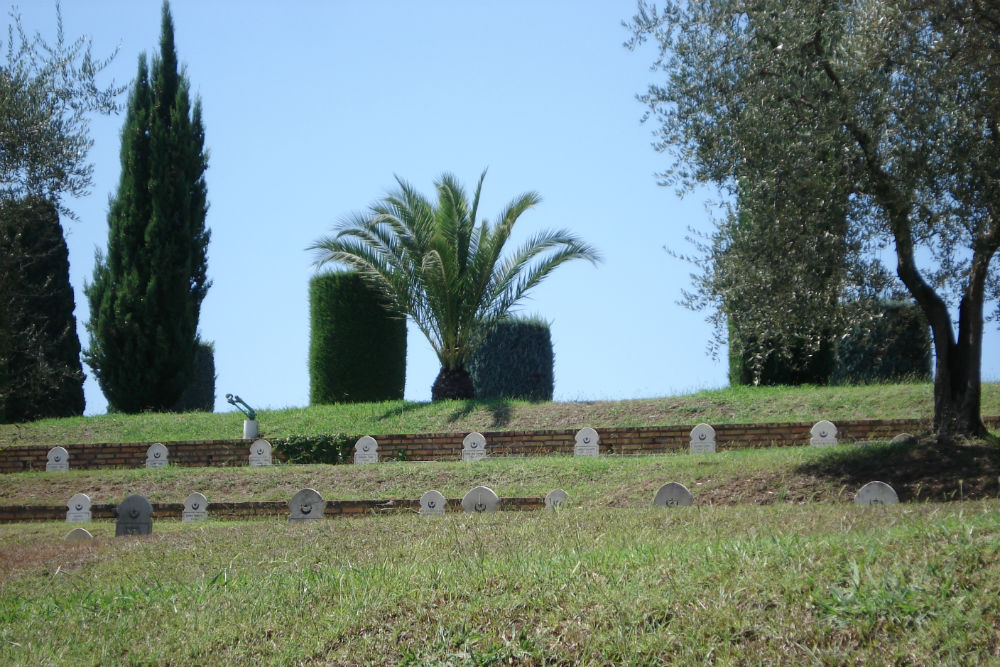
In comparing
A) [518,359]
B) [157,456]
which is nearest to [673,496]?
[157,456]

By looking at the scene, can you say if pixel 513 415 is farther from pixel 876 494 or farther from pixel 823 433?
pixel 876 494

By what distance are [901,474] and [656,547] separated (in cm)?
532

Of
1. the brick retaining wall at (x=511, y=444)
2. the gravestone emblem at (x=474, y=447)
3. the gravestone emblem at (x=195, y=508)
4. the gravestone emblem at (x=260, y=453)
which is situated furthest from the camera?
the gravestone emblem at (x=260, y=453)

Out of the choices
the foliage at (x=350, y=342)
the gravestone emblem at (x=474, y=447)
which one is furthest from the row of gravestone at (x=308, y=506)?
A: the foliage at (x=350, y=342)

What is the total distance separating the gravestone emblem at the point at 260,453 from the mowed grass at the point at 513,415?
0.85 metres

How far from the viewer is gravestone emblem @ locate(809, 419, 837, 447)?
13.7 meters

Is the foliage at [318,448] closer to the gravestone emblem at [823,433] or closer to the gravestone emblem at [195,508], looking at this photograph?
the gravestone emblem at [195,508]

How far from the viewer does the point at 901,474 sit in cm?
1031

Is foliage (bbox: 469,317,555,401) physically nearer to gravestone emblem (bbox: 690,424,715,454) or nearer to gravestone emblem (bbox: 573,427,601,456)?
gravestone emblem (bbox: 573,427,601,456)

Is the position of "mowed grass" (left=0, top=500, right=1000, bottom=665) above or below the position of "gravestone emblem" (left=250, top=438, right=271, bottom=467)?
below

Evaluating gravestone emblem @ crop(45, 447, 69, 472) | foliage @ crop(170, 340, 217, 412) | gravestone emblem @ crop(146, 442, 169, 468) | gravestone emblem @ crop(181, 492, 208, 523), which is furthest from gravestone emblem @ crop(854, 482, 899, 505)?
foliage @ crop(170, 340, 217, 412)

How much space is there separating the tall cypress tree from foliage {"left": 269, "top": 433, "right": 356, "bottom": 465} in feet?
22.9

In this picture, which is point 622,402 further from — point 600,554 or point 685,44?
point 600,554

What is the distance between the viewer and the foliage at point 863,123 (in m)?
9.73
